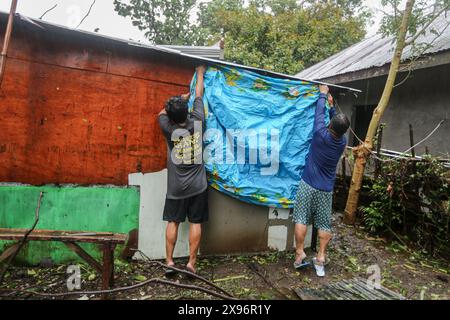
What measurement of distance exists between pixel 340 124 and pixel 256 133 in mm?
1058

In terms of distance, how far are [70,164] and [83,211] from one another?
1.96ft

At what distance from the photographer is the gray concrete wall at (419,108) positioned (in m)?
5.57

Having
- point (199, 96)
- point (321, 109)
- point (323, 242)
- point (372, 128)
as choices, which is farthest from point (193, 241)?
point (372, 128)

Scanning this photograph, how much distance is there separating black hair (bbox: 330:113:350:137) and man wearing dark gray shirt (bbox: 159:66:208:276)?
1.64 m

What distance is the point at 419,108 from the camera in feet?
20.0

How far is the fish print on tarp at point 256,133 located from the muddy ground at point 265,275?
0.92 metres

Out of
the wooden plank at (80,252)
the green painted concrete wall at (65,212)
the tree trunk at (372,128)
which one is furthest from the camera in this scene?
the tree trunk at (372,128)

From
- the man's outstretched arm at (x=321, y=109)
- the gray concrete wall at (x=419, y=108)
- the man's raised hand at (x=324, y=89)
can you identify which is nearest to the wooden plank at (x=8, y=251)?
the man's outstretched arm at (x=321, y=109)

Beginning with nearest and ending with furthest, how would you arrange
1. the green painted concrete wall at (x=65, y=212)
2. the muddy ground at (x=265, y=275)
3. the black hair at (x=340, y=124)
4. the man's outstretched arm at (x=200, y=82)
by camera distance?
the muddy ground at (x=265, y=275) → the green painted concrete wall at (x=65, y=212) → the black hair at (x=340, y=124) → the man's outstretched arm at (x=200, y=82)

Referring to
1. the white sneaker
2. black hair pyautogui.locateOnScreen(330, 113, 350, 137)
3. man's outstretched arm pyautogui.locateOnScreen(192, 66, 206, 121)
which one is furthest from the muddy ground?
man's outstretched arm pyautogui.locateOnScreen(192, 66, 206, 121)

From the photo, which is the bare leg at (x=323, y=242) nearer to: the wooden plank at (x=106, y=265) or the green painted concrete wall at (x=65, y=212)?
the green painted concrete wall at (x=65, y=212)

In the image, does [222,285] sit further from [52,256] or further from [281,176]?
[52,256]

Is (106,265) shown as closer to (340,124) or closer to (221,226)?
(221,226)
